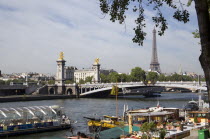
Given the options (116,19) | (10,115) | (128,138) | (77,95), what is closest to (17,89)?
(77,95)

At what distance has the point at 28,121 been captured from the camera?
20.8 m

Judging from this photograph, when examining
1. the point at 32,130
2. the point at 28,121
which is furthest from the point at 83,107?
the point at 32,130

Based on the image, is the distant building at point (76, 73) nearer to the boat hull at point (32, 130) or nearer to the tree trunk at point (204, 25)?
the boat hull at point (32, 130)

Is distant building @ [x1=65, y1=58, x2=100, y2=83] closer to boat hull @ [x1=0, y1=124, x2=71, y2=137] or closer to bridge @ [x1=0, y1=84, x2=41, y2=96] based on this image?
bridge @ [x1=0, y1=84, x2=41, y2=96]

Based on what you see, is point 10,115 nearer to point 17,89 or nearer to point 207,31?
point 207,31

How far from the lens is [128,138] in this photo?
42.1ft

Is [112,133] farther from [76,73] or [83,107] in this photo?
[76,73]

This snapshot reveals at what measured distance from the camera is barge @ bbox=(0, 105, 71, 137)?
63.1 ft

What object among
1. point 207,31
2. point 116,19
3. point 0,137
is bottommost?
Answer: point 0,137

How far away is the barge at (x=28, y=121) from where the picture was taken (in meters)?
19.2

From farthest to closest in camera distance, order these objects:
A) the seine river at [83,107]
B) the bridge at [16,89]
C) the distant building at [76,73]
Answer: the distant building at [76,73] → the bridge at [16,89] → the seine river at [83,107]

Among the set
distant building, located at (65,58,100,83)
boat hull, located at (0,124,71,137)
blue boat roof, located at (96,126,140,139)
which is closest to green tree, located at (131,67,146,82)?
distant building, located at (65,58,100,83)

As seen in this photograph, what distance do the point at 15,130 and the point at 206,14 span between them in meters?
17.0

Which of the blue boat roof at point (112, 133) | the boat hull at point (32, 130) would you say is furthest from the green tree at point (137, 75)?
the blue boat roof at point (112, 133)
